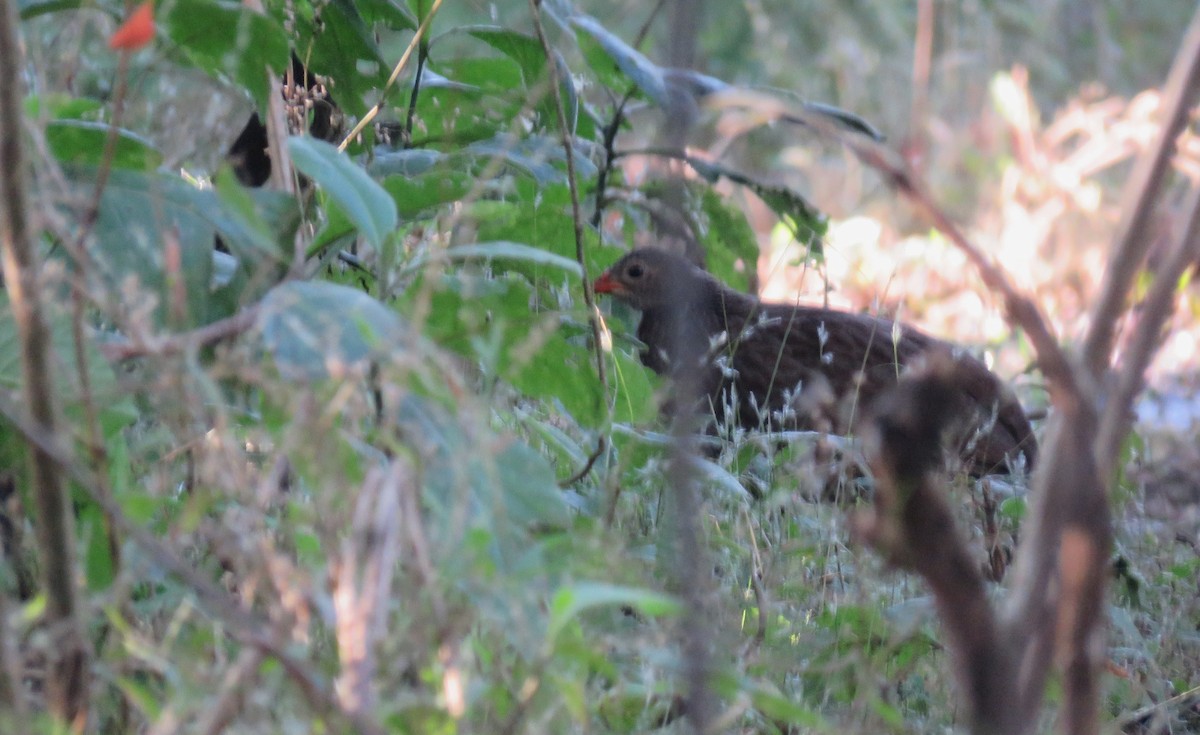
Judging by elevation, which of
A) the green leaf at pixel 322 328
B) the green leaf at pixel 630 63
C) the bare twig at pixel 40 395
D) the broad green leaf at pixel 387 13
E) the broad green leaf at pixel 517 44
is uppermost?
the green leaf at pixel 630 63

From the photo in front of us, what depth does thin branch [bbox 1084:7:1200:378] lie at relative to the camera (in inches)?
46.2

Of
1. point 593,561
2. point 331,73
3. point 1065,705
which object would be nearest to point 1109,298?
point 1065,705

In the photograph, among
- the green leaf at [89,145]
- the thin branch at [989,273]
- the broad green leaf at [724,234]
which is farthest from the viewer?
the broad green leaf at [724,234]

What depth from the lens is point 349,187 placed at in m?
1.71

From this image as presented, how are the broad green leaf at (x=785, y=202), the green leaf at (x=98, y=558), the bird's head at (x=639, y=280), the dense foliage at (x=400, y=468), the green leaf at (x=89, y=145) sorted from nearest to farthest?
1. the dense foliage at (x=400, y=468)
2. the green leaf at (x=98, y=558)
3. the green leaf at (x=89, y=145)
4. the broad green leaf at (x=785, y=202)
5. the bird's head at (x=639, y=280)

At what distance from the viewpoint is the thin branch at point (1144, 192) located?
1173 millimetres

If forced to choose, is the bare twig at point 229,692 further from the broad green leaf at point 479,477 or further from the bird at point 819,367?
the bird at point 819,367

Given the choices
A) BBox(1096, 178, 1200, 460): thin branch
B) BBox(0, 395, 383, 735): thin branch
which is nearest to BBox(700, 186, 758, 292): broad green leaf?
BBox(1096, 178, 1200, 460): thin branch

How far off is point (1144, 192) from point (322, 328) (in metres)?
0.82

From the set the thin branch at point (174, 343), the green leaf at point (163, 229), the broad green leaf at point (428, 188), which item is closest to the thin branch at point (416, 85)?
the broad green leaf at point (428, 188)

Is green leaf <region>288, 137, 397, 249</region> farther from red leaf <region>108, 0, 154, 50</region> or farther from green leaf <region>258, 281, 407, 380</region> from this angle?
red leaf <region>108, 0, 154, 50</region>

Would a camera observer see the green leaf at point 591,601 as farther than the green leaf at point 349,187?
No

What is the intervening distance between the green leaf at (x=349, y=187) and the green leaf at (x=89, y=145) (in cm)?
29

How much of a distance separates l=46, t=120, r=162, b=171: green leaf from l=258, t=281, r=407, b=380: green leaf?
56 cm
